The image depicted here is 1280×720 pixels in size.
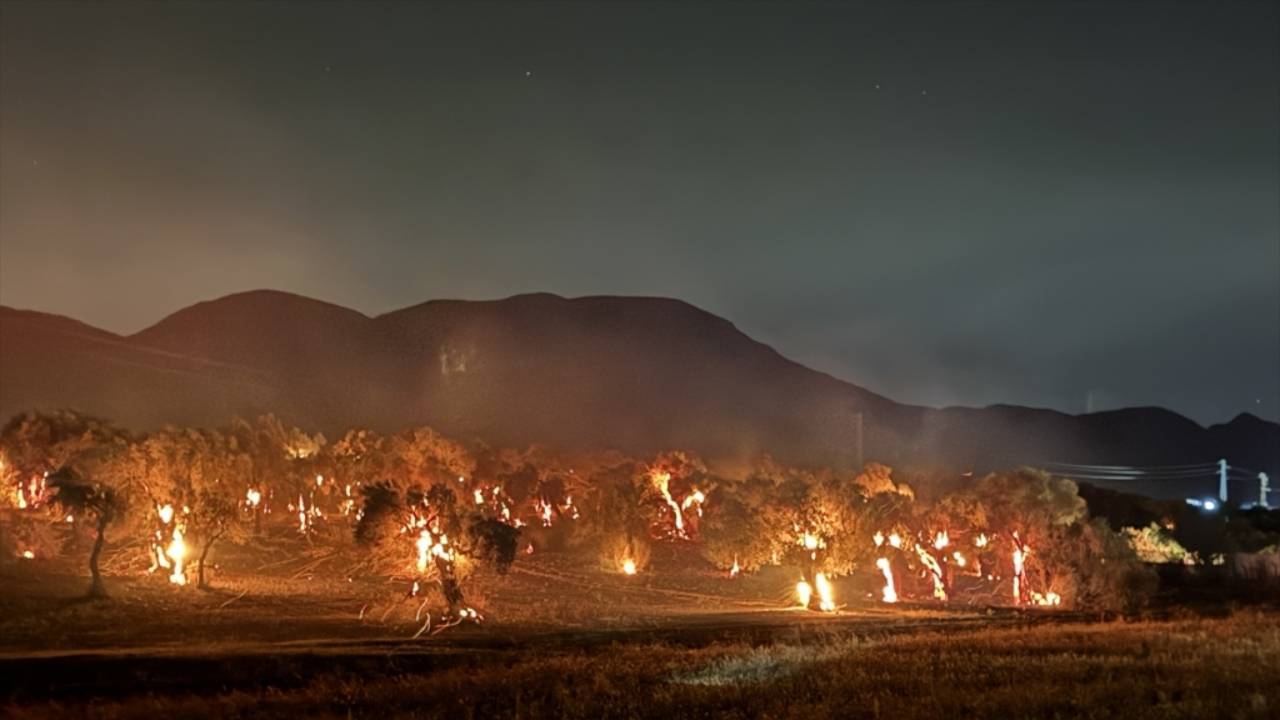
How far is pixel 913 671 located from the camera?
78.7 ft

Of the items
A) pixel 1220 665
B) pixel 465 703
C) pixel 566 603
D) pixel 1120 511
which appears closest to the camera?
pixel 465 703

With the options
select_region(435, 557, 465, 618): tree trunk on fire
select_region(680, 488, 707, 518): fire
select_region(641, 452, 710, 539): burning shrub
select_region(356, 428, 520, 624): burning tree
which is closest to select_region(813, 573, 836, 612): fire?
select_region(356, 428, 520, 624): burning tree

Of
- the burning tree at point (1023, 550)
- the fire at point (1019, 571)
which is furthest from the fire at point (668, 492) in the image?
the fire at point (1019, 571)

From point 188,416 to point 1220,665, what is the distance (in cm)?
17183

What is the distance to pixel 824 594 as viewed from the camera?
56.0 m

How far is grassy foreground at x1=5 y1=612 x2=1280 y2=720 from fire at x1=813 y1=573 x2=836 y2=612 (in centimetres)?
2395

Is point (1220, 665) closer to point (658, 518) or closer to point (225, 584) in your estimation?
point (225, 584)

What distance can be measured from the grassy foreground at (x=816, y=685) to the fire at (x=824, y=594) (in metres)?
24.0

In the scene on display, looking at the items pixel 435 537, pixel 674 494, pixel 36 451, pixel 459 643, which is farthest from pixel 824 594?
pixel 36 451

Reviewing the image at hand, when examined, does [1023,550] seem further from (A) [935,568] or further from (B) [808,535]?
(B) [808,535]

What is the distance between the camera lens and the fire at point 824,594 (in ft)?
180

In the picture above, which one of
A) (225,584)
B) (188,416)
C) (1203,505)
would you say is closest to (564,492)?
(225,584)

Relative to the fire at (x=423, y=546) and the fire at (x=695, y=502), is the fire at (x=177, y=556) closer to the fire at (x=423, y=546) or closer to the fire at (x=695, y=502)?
the fire at (x=423, y=546)

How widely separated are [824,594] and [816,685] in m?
34.8
